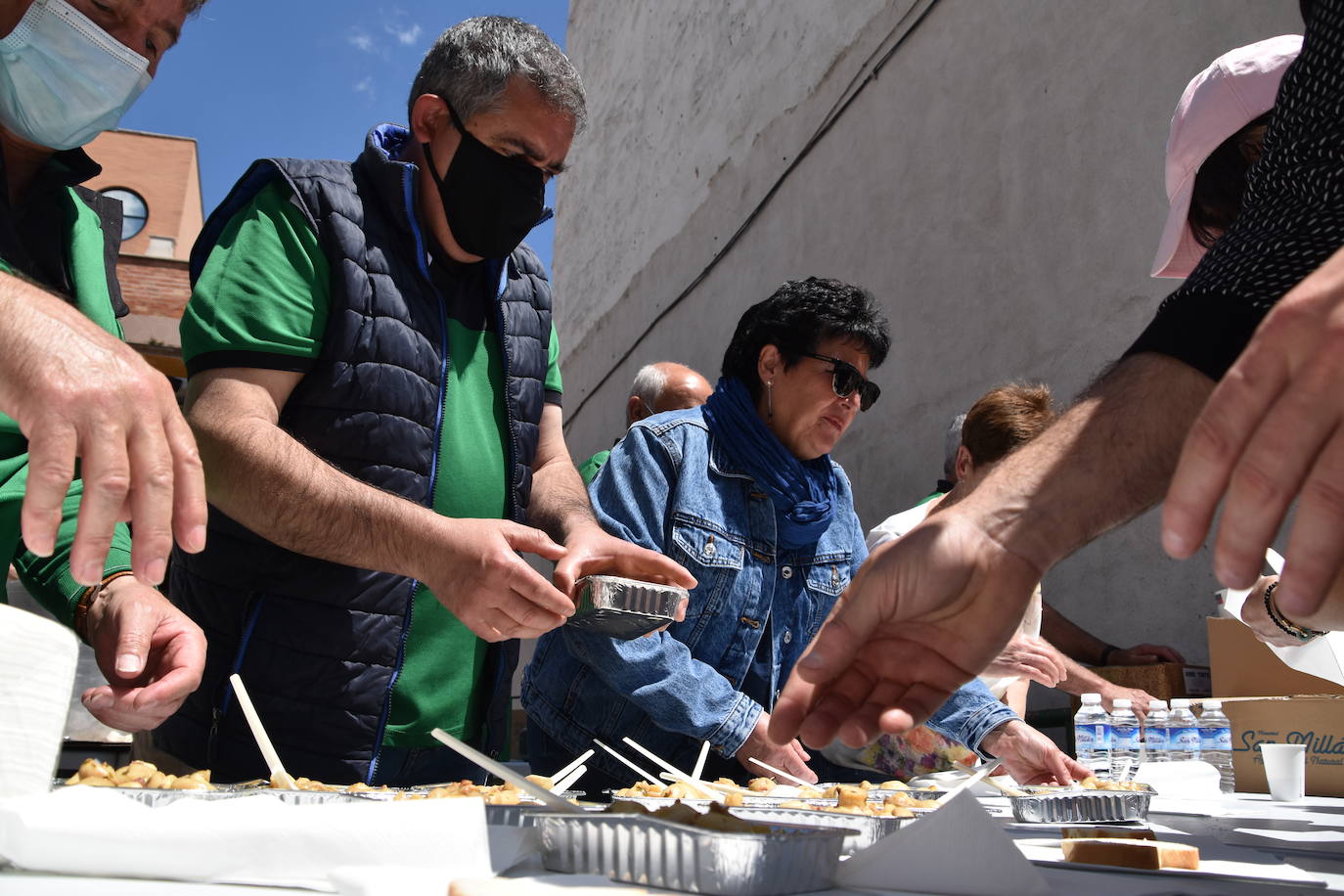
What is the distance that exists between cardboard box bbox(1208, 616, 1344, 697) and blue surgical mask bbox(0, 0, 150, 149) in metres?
3.07

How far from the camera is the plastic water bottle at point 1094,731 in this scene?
2.86 m

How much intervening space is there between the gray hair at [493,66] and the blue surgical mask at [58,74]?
0.61 metres

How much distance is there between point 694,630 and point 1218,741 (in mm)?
1456

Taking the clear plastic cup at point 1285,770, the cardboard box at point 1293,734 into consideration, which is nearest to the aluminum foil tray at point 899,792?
the clear plastic cup at point 1285,770

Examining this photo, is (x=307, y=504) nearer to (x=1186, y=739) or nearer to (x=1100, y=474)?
(x=1100, y=474)

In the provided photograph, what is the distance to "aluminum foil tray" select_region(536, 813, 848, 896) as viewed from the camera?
2.47 feet

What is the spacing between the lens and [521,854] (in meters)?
0.86

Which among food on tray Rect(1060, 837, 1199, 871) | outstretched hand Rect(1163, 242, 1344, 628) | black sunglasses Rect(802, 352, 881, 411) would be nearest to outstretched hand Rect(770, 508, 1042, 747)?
food on tray Rect(1060, 837, 1199, 871)

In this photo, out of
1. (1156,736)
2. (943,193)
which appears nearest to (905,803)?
(1156,736)

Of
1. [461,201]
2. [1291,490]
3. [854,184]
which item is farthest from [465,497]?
[854,184]

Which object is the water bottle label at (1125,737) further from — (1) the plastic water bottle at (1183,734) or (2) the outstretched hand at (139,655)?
(2) the outstretched hand at (139,655)

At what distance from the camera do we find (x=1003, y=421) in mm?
3271

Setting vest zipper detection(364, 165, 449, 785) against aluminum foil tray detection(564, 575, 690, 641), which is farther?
vest zipper detection(364, 165, 449, 785)

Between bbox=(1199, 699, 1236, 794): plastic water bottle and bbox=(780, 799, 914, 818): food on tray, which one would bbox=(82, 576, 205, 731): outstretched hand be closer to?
bbox=(780, 799, 914, 818): food on tray
